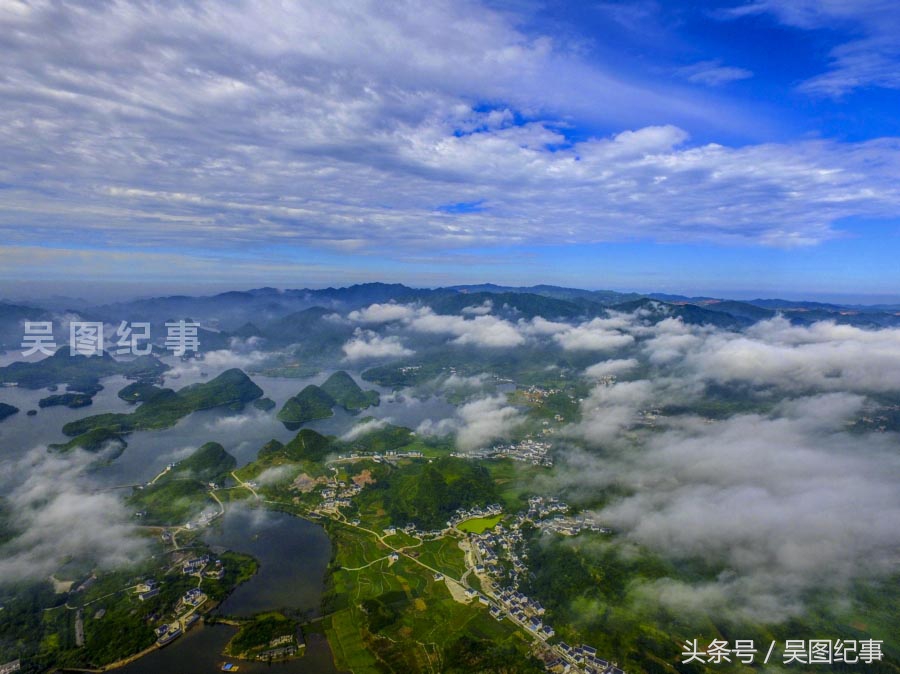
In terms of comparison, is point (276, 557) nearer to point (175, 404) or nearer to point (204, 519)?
point (204, 519)

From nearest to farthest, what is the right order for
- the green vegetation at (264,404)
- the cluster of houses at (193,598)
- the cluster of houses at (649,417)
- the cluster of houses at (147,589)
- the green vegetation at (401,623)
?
the green vegetation at (401,623)
the cluster of houses at (193,598)
the cluster of houses at (147,589)
the cluster of houses at (649,417)
the green vegetation at (264,404)

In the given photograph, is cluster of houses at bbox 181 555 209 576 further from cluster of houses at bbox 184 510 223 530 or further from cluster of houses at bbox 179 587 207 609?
cluster of houses at bbox 184 510 223 530

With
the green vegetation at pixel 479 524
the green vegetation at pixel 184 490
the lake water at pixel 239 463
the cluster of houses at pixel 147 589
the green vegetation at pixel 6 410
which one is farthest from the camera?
the green vegetation at pixel 6 410

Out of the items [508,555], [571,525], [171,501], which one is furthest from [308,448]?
[571,525]

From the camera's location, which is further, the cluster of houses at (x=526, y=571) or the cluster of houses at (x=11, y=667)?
the cluster of houses at (x=526, y=571)

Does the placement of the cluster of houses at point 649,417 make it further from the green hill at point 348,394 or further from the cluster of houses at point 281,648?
the cluster of houses at point 281,648

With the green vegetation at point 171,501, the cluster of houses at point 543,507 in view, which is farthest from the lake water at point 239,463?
the cluster of houses at point 543,507

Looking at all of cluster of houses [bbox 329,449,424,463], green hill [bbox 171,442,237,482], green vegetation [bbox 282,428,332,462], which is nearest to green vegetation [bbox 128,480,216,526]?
green hill [bbox 171,442,237,482]
